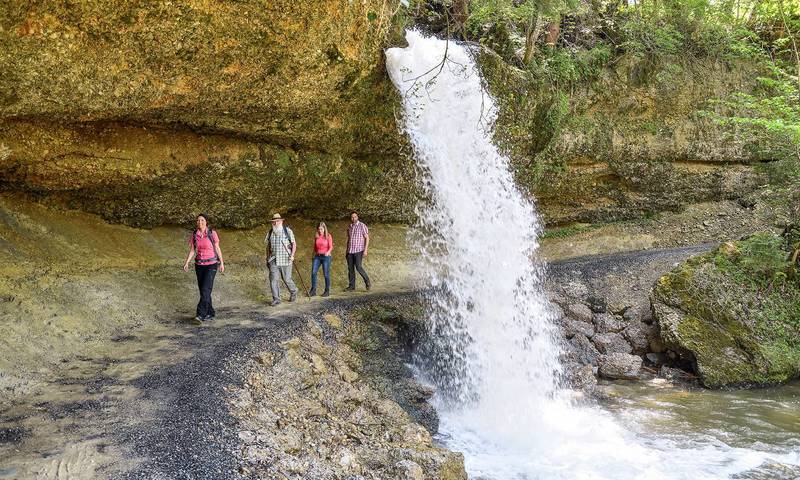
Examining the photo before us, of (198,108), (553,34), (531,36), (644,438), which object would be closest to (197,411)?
(198,108)

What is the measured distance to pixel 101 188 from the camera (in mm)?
10641

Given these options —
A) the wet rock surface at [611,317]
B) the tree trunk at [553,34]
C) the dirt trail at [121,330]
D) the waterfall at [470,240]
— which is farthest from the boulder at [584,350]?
the tree trunk at [553,34]

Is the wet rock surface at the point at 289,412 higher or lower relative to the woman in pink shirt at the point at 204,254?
lower

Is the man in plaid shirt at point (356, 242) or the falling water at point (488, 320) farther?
the man in plaid shirt at point (356, 242)

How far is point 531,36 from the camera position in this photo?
14695mm

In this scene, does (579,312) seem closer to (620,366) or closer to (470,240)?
(620,366)

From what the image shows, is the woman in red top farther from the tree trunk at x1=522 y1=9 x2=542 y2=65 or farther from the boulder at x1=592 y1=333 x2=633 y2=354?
the tree trunk at x1=522 y1=9 x2=542 y2=65

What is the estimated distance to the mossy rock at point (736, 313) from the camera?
10984 mm

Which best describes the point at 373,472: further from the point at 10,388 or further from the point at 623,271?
the point at 623,271

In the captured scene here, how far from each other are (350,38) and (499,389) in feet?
21.4

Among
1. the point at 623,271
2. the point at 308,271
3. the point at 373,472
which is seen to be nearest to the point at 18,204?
the point at 308,271

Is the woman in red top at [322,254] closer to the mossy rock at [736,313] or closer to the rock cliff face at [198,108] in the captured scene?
the rock cliff face at [198,108]

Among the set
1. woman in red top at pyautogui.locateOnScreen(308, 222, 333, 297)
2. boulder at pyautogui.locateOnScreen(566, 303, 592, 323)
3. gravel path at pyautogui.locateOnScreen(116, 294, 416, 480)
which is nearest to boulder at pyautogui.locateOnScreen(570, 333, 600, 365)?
boulder at pyautogui.locateOnScreen(566, 303, 592, 323)

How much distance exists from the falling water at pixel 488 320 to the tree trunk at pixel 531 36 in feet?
6.89
